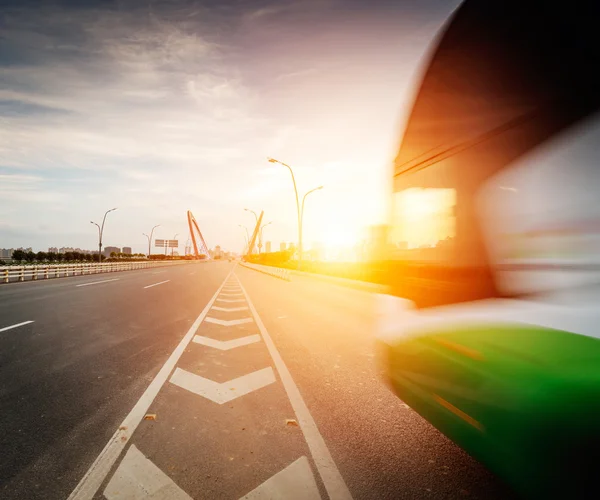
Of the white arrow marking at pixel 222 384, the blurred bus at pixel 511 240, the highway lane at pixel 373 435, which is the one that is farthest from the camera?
the white arrow marking at pixel 222 384

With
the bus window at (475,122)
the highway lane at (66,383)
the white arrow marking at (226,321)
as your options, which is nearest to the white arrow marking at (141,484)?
the highway lane at (66,383)

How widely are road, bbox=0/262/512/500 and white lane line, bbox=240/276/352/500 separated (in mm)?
12

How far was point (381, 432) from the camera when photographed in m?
2.80

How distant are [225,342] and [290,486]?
4098mm

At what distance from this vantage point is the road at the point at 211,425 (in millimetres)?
2119

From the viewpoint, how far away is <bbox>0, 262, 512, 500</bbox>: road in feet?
6.95

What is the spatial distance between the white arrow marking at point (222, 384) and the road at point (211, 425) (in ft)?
0.08

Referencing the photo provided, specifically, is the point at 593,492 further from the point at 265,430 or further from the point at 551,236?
the point at 265,430

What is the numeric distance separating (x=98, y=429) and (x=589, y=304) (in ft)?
13.2

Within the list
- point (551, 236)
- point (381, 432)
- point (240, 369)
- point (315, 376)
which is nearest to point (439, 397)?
point (381, 432)

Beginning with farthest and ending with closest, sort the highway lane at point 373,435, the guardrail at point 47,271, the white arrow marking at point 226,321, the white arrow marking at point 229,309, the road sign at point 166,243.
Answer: the road sign at point 166,243, the guardrail at point 47,271, the white arrow marking at point 229,309, the white arrow marking at point 226,321, the highway lane at point 373,435

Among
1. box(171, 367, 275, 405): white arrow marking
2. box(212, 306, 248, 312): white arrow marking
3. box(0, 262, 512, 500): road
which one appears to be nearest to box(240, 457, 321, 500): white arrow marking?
box(0, 262, 512, 500): road

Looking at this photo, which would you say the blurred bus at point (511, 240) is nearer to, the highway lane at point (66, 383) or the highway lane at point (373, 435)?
the highway lane at point (373, 435)

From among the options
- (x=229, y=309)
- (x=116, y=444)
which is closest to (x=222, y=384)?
(x=116, y=444)
